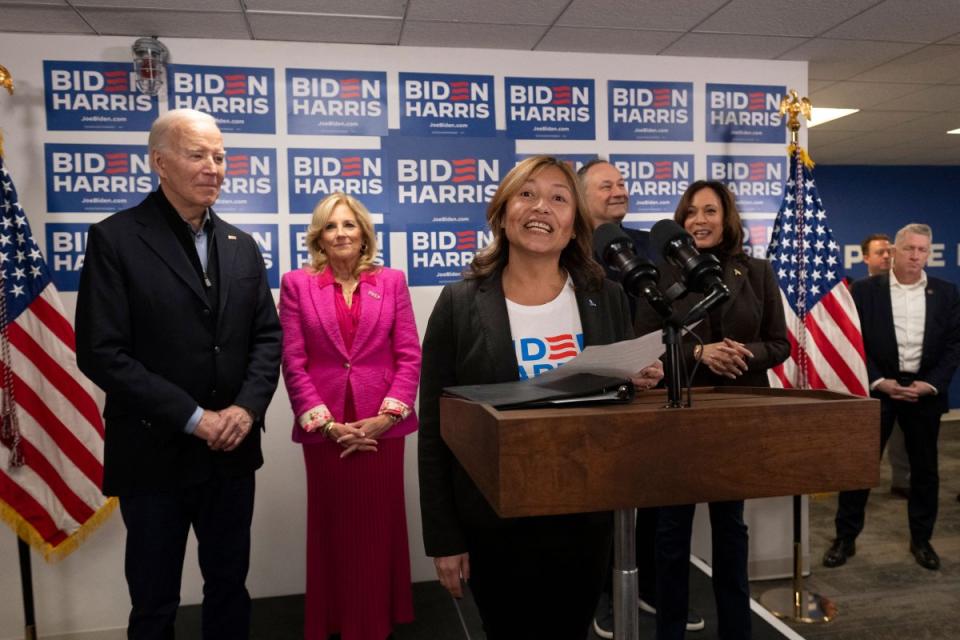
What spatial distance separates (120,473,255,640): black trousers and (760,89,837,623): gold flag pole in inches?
95.1

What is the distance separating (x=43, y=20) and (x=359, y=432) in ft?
7.53

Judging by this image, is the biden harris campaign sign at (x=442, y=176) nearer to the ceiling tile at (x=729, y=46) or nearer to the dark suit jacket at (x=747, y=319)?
the ceiling tile at (x=729, y=46)

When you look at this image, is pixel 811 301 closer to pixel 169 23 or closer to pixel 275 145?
pixel 275 145

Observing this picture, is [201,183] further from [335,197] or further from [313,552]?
[313,552]

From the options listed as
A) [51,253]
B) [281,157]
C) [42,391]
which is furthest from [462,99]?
[42,391]

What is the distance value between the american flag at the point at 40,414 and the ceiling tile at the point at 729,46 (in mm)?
3180

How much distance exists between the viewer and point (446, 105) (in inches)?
133

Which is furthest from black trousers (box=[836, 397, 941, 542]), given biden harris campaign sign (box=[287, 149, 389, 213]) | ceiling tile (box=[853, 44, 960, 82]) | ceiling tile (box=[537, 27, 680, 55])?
biden harris campaign sign (box=[287, 149, 389, 213])

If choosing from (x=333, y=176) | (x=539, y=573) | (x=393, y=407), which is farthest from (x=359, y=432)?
(x=333, y=176)

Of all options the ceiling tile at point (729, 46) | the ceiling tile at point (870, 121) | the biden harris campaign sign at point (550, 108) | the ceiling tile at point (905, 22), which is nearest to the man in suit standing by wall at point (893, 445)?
the ceiling tile at point (870, 121)

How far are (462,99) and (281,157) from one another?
95 centimetres

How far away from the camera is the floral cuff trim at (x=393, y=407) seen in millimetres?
2566

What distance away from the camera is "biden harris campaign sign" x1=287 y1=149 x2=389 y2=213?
3254mm

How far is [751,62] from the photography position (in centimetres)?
365
